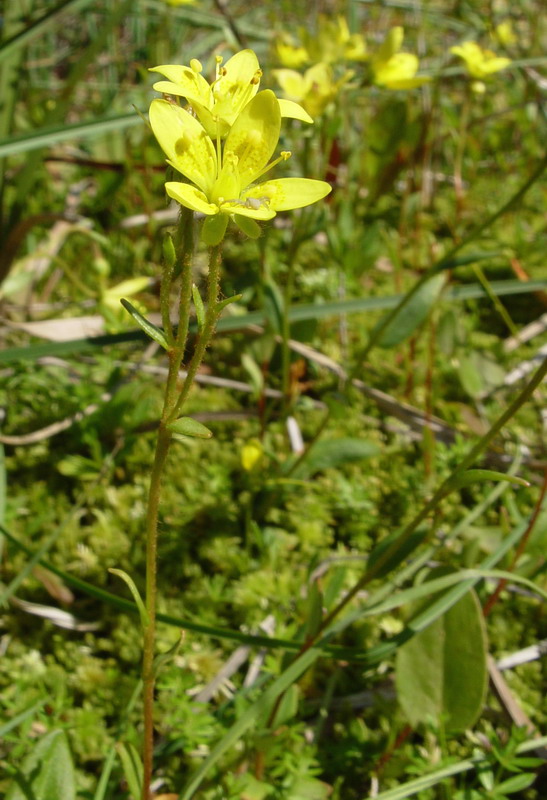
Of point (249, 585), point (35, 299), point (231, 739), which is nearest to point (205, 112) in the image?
point (231, 739)

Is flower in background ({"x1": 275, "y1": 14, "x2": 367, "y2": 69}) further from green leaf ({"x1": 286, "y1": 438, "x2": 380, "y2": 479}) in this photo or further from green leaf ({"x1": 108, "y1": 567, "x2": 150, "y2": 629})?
green leaf ({"x1": 108, "y1": 567, "x2": 150, "y2": 629})

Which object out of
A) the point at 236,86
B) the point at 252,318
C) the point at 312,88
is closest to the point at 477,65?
the point at 312,88

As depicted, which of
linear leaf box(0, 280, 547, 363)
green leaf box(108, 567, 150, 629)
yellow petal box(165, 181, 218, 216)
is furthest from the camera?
linear leaf box(0, 280, 547, 363)

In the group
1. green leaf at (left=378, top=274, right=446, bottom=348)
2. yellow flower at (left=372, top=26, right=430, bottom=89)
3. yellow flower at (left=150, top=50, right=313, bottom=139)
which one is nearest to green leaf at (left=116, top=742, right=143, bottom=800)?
yellow flower at (left=150, top=50, right=313, bottom=139)

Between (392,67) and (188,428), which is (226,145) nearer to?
(188,428)

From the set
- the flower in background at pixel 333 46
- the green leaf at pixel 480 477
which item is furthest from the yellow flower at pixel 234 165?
the flower in background at pixel 333 46

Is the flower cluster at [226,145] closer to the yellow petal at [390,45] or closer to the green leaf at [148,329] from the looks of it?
the green leaf at [148,329]

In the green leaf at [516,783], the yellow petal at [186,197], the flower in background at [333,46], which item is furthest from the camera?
the flower in background at [333,46]

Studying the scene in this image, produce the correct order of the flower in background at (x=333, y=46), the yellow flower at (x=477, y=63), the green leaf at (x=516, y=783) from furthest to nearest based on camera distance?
the yellow flower at (x=477, y=63), the flower in background at (x=333, y=46), the green leaf at (x=516, y=783)
